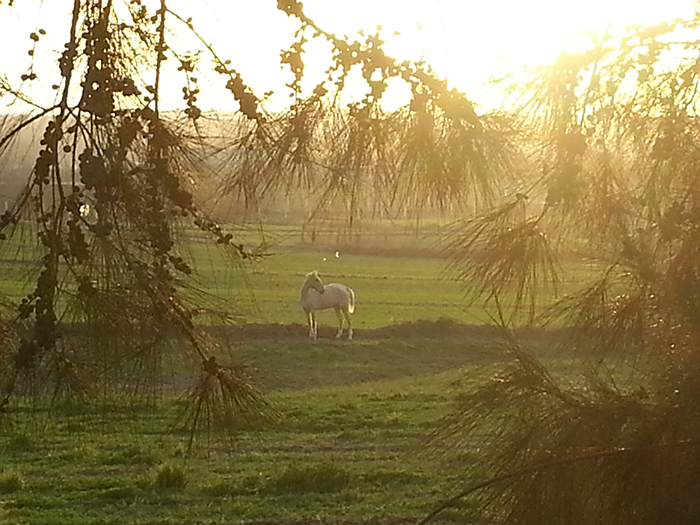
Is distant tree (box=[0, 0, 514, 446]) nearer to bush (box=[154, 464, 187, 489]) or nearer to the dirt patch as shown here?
bush (box=[154, 464, 187, 489])

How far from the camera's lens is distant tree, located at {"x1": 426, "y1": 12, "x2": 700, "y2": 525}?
2645mm

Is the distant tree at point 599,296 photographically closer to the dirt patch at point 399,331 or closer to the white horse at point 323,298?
the dirt patch at point 399,331

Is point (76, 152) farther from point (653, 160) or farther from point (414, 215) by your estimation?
point (653, 160)

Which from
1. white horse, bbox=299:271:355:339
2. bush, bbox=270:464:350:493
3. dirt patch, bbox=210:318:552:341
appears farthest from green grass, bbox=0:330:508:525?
white horse, bbox=299:271:355:339

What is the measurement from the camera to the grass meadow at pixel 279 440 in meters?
2.95

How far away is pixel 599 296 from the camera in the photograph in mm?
3066

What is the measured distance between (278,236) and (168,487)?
5748mm

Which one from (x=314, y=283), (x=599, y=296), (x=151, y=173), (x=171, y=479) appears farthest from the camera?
(x=314, y=283)

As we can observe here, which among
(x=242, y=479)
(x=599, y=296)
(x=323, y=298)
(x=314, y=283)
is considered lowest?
(x=242, y=479)

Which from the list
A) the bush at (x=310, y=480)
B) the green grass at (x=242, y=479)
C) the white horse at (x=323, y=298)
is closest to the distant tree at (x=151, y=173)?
the green grass at (x=242, y=479)

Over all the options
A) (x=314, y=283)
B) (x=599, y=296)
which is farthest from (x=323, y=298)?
(x=599, y=296)

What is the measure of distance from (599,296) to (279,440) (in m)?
7.05

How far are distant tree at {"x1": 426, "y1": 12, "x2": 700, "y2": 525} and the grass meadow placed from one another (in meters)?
→ 0.14

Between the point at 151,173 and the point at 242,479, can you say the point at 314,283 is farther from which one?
the point at 151,173
